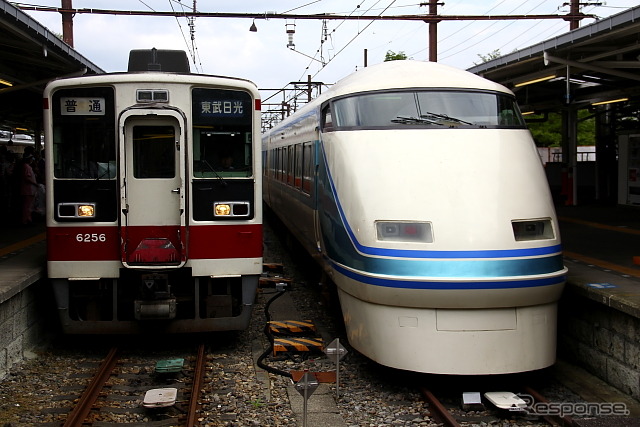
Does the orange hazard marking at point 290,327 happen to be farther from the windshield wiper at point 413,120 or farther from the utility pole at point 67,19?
the utility pole at point 67,19

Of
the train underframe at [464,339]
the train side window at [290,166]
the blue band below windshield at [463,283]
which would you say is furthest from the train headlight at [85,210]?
the train side window at [290,166]

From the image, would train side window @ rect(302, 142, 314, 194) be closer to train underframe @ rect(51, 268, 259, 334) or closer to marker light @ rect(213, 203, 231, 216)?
marker light @ rect(213, 203, 231, 216)

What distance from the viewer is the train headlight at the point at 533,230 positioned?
256 inches

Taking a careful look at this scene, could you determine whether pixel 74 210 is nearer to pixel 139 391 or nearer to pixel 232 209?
pixel 232 209

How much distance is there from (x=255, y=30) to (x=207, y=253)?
37.9 feet

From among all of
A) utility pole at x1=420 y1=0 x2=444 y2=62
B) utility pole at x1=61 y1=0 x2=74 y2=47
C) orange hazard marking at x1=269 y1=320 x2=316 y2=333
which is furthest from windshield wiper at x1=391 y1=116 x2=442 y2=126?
utility pole at x1=61 y1=0 x2=74 y2=47

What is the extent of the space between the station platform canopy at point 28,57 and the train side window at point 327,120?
3879 millimetres

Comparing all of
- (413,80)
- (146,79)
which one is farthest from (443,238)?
(146,79)

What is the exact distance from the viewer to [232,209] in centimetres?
783

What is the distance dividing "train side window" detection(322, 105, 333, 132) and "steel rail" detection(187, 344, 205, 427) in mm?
2828

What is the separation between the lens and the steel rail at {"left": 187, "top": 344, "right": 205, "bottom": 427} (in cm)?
601

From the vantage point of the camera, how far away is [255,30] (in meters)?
18.2

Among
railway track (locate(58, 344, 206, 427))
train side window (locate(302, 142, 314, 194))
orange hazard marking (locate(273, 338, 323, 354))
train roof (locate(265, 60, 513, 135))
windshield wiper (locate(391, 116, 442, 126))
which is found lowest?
railway track (locate(58, 344, 206, 427))

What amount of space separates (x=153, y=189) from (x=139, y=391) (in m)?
2.14
